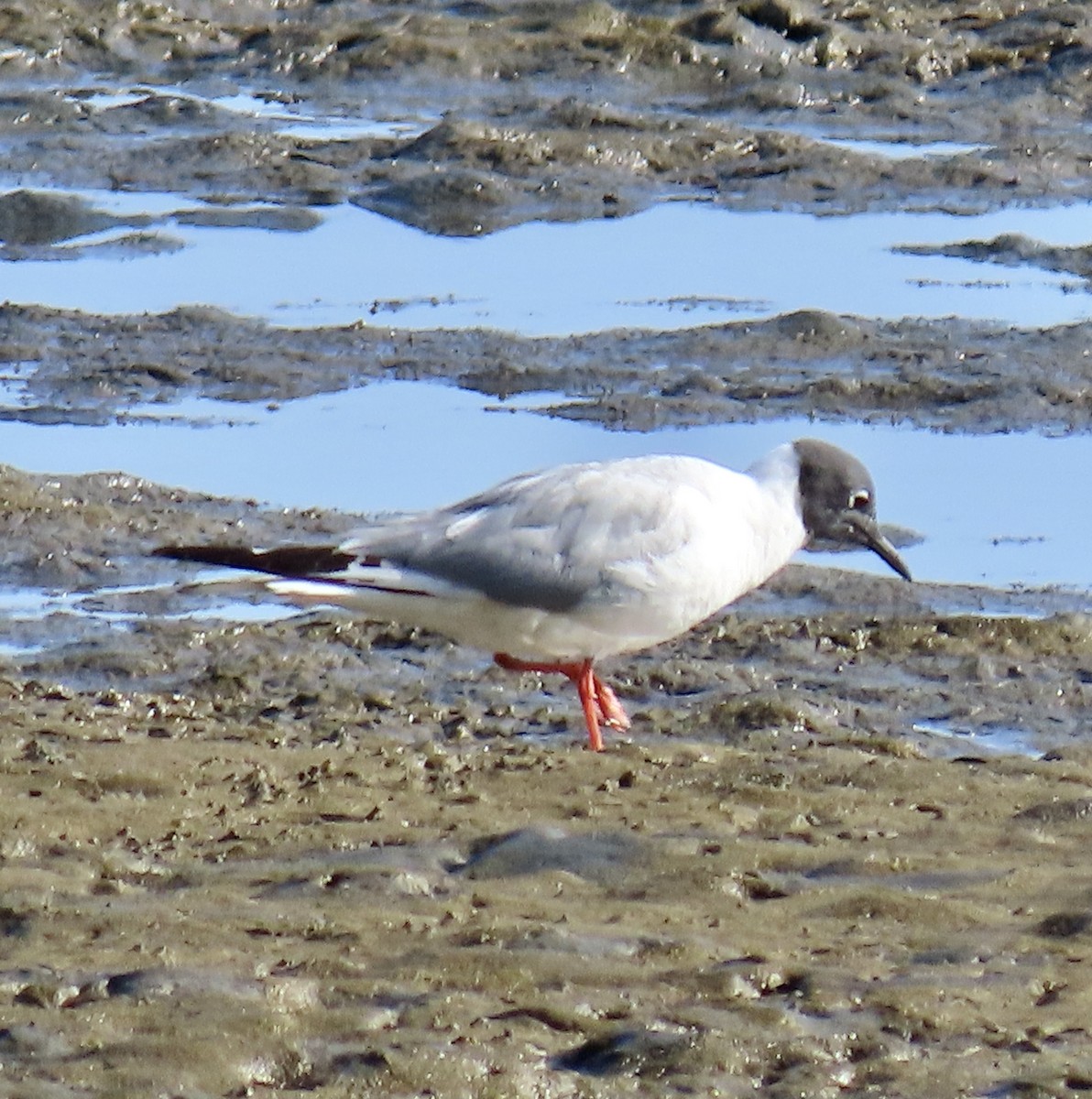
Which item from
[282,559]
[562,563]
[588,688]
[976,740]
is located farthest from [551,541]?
[976,740]

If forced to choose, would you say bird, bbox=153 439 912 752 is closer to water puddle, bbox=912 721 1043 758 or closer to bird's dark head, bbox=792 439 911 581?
bird's dark head, bbox=792 439 911 581

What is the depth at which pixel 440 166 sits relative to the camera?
12883 mm

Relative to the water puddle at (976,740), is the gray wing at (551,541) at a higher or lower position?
higher

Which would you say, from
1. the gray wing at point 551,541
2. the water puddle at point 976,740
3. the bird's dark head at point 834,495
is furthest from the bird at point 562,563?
the water puddle at point 976,740

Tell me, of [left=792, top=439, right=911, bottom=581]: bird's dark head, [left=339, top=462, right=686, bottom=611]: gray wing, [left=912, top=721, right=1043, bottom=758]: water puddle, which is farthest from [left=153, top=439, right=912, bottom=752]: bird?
[left=912, top=721, right=1043, bottom=758]: water puddle

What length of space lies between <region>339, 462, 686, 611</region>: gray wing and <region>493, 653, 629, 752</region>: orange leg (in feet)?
0.79

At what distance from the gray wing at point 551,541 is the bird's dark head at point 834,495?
614 millimetres

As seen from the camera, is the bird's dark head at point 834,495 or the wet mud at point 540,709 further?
the bird's dark head at point 834,495

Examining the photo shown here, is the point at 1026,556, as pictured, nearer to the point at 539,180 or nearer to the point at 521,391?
the point at 521,391

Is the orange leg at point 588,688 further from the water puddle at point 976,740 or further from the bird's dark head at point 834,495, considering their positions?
the water puddle at point 976,740

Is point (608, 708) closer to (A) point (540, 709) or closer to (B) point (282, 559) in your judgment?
(A) point (540, 709)

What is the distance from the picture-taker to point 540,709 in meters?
6.59

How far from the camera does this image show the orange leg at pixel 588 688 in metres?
6.08

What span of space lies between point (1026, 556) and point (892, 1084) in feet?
15.3
